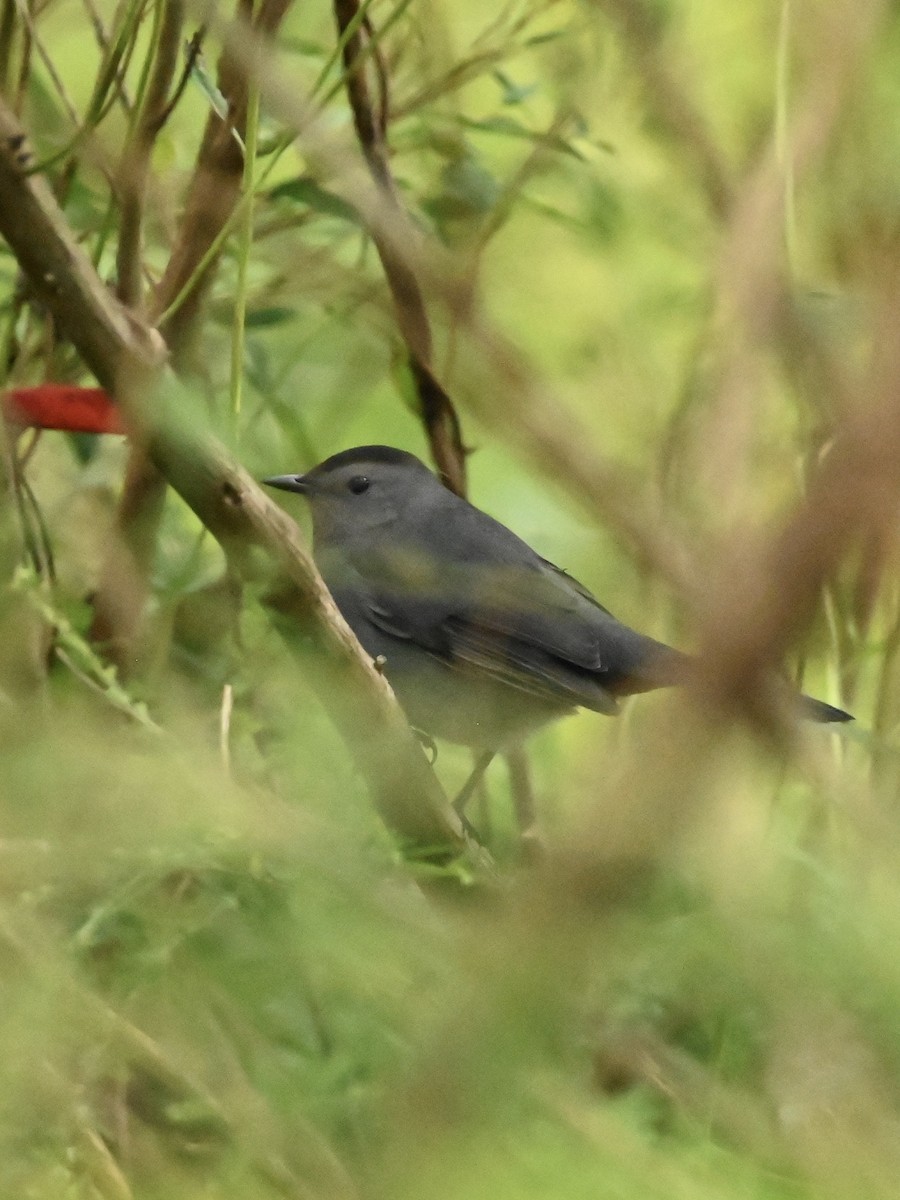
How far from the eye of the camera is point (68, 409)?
1532 millimetres

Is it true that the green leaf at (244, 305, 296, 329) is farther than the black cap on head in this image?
No

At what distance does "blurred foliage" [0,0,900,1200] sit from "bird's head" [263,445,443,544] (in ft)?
2.79

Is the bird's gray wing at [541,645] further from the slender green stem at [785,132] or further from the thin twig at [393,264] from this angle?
the slender green stem at [785,132]

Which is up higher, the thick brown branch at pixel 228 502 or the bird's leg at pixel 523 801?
the thick brown branch at pixel 228 502

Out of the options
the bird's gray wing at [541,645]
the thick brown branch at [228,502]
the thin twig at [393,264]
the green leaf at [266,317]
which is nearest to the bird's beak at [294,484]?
the bird's gray wing at [541,645]

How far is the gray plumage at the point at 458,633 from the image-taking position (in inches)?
106

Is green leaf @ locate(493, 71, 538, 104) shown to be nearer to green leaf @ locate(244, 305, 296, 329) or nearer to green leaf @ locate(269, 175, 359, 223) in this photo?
green leaf @ locate(269, 175, 359, 223)

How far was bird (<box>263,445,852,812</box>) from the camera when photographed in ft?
8.80

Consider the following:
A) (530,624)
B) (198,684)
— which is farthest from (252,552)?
(530,624)

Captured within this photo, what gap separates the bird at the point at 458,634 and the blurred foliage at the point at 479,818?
0.45 m

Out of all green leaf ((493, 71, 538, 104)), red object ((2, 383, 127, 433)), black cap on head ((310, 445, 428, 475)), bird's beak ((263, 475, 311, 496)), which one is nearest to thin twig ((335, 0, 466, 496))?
green leaf ((493, 71, 538, 104))

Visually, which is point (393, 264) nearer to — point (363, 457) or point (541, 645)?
point (541, 645)

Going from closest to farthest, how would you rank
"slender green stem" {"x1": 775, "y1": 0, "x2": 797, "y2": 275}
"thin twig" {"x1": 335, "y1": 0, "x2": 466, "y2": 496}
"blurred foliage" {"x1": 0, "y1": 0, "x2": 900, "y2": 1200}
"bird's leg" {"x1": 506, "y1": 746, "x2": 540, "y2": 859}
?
1. "blurred foliage" {"x1": 0, "y1": 0, "x2": 900, "y2": 1200}
2. "bird's leg" {"x1": 506, "y1": 746, "x2": 540, "y2": 859}
3. "slender green stem" {"x1": 775, "y1": 0, "x2": 797, "y2": 275}
4. "thin twig" {"x1": 335, "y1": 0, "x2": 466, "y2": 496}

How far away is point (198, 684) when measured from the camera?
1.97 meters
